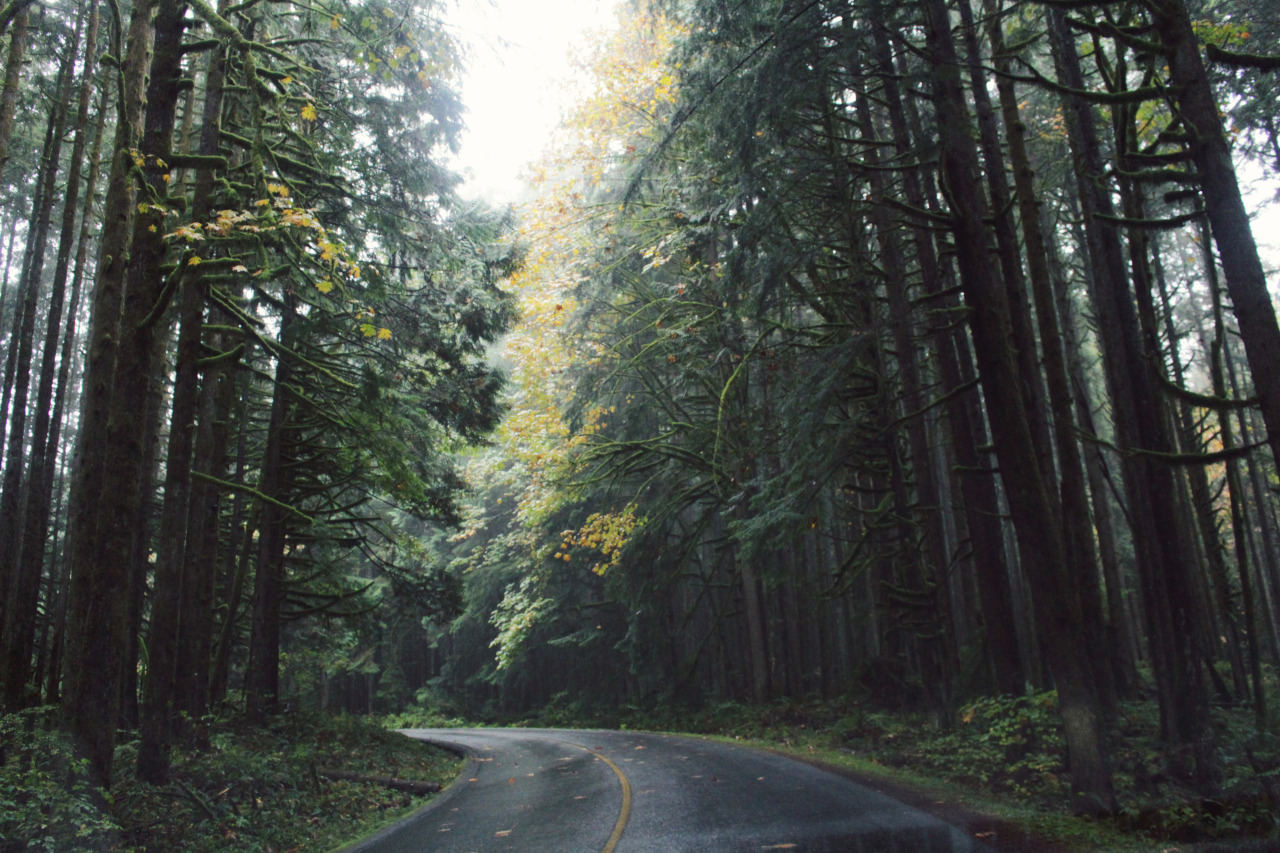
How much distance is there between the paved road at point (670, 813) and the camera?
5.95 meters

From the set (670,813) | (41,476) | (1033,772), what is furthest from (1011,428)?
(41,476)

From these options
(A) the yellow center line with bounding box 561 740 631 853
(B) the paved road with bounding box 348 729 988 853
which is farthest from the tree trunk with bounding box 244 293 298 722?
(A) the yellow center line with bounding box 561 740 631 853

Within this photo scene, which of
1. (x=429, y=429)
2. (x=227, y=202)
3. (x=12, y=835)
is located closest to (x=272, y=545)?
(x=429, y=429)

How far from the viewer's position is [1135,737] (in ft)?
34.0

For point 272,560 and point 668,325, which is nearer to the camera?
point 272,560

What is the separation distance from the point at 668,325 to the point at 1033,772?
36.4 feet

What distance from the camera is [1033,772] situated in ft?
27.9

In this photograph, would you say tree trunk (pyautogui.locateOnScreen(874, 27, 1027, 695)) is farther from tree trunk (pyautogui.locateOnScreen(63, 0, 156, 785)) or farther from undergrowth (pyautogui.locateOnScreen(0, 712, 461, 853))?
tree trunk (pyautogui.locateOnScreen(63, 0, 156, 785))

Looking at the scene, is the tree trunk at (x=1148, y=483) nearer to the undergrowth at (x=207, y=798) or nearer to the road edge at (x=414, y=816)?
the road edge at (x=414, y=816)

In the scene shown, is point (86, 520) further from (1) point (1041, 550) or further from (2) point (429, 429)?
(1) point (1041, 550)

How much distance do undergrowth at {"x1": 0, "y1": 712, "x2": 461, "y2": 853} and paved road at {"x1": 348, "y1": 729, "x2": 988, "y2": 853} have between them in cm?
95

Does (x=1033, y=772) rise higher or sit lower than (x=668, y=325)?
lower

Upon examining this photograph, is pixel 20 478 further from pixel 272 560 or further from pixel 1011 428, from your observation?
pixel 1011 428

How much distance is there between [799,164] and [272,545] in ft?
37.2
